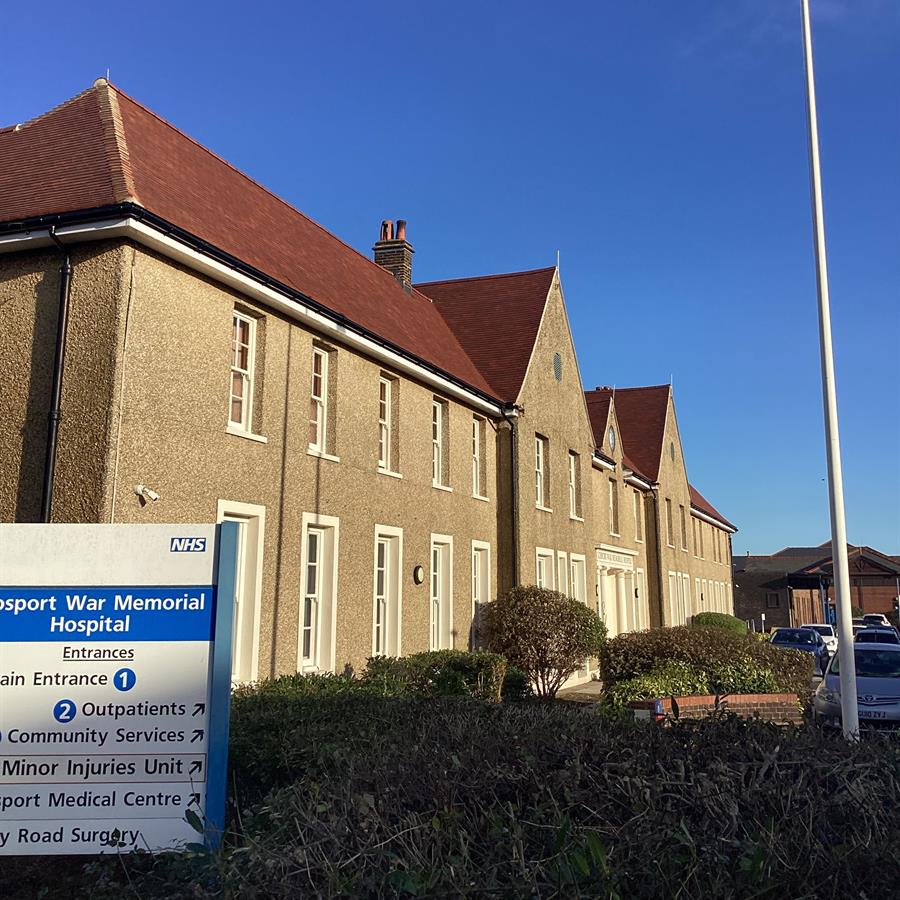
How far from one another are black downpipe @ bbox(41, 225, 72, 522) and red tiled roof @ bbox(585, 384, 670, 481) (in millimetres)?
23180

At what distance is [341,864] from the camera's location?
10.3 ft

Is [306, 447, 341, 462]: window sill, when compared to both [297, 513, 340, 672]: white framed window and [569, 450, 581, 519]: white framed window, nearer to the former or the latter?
[297, 513, 340, 672]: white framed window

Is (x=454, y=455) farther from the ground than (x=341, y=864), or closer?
farther from the ground

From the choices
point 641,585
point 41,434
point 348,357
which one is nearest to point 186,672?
point 41,434

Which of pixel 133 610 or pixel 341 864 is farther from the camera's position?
pixel 133 610

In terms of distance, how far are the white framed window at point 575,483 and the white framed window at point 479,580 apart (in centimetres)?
531

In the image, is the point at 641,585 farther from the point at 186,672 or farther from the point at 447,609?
the point at 186,672

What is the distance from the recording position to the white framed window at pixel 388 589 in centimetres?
1481

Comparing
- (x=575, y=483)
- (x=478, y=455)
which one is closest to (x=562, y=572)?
(x=575, y=483)

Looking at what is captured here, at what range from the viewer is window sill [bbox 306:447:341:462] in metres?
13.0

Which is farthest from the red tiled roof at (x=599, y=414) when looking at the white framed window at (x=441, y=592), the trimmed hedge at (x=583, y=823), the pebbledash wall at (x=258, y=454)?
the trimmed hedge at (x=583, y=823)

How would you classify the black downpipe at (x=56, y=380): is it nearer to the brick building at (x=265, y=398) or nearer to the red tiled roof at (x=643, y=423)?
the brick building at (x=265, y=398)

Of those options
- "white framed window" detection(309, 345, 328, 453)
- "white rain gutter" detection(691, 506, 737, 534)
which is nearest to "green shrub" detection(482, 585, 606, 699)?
"white framed window" detection(309, 345, 328, 453)

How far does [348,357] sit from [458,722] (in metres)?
8.95
